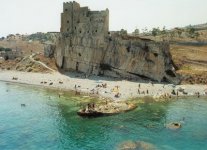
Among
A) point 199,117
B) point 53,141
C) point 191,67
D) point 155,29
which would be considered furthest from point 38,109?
point 155,29

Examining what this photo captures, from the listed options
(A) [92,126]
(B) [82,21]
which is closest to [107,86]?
(B) [82,21]

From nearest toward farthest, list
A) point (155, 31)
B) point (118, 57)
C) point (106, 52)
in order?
point (118, 57)
point (106, 52)
point (155, 31)

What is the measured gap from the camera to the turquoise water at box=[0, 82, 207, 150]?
50469mm

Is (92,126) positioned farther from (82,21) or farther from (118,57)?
(82,21)

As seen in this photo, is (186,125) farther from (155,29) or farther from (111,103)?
(155,29)

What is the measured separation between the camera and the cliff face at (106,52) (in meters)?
99.4

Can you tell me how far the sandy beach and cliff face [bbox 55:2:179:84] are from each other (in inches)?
158

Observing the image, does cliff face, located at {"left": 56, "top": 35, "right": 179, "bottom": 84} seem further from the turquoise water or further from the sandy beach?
the turquoise water

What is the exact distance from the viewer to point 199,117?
6556 cm

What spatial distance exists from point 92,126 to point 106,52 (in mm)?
49310

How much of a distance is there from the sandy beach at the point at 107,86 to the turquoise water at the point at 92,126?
6962 millimetres

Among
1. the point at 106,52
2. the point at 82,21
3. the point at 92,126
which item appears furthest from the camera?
the point at 82,21

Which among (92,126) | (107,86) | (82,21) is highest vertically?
(82,21)

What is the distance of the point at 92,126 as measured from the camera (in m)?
59.5
